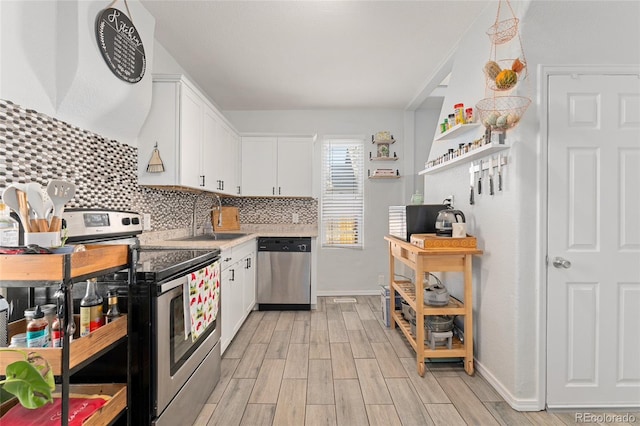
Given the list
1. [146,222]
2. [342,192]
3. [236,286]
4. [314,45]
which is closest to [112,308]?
[146,222]

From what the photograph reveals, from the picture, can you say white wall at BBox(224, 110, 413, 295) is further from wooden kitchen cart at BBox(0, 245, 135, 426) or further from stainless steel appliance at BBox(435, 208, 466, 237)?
wooden kitchen cart at BBox(0, 245, 135, 426)

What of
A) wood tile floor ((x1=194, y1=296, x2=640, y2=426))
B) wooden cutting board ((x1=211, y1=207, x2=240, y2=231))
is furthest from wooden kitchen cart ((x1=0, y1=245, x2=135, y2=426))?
wooden cutting board ((x1=211, y1=207, x2=240, y2=231))

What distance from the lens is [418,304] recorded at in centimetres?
247

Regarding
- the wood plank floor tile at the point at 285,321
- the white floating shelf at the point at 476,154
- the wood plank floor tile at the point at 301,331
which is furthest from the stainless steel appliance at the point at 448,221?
the wood plank floor tile at the point at 285,321

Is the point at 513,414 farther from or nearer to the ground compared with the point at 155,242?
nearer to the ground

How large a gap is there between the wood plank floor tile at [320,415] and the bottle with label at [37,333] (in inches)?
56.1

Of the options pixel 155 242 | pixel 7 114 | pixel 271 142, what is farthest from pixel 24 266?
pixel 271 142

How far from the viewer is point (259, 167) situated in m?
4.45

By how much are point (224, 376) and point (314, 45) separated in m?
2.96

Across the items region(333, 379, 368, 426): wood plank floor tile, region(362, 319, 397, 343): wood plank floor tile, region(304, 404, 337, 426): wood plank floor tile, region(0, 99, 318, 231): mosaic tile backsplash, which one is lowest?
region(304, 404, 337, 426): wood plank floor tile

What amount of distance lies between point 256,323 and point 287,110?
3.08 meters

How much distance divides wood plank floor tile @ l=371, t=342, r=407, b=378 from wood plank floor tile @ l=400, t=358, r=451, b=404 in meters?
0.06

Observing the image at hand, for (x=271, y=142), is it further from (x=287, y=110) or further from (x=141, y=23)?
(x=141, y=23)

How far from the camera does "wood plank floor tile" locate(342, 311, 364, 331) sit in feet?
11.4
